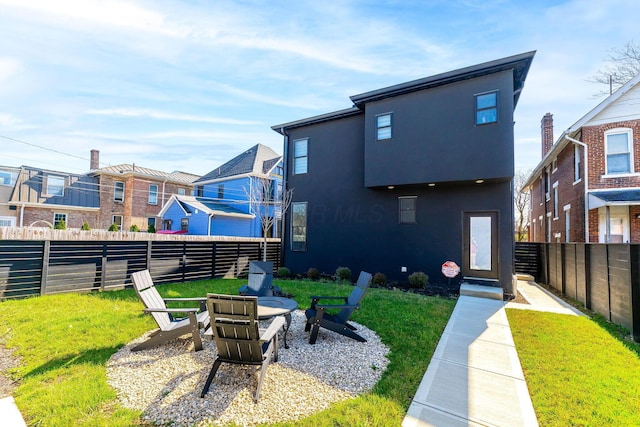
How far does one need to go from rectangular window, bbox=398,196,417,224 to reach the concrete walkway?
4.85m

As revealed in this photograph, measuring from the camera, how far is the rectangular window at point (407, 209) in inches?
420

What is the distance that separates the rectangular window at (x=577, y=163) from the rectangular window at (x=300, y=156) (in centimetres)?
1184

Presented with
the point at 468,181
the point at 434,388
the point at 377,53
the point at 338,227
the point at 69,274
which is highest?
the point at 377,53

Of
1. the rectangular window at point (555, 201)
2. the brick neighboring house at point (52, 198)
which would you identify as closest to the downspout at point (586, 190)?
the rectangular window at point (555, 201)

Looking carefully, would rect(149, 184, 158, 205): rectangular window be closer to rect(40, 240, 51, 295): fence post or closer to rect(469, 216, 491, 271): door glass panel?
rect(40, 240, 51, 295): fence post

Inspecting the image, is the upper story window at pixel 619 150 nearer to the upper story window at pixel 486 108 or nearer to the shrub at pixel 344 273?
the upper story window at pixel 486 108

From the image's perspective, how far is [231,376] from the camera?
Answer: 3498mm

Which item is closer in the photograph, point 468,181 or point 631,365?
point 631,365

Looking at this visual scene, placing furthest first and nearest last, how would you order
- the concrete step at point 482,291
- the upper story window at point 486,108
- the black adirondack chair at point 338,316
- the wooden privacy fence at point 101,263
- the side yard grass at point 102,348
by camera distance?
1. the upper story window at point 486,108
2. the concrete step at point 482,291
3. the wooden privacy fence at point 101,263
4. the black adirondack chair at point 338,316
5. the side yard grass at point 102,348

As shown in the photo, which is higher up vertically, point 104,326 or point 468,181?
point 468,181

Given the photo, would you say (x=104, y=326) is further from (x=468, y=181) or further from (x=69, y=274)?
(x=468, y=181)

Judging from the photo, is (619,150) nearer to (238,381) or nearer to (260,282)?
(260,282)

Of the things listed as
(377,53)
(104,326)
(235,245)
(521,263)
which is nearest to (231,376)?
(104,326)

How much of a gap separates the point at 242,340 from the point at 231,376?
71 cm
